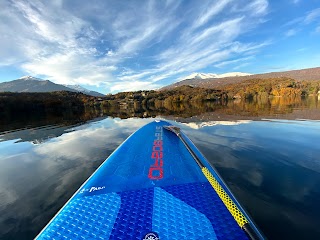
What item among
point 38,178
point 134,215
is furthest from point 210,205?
point 38,178

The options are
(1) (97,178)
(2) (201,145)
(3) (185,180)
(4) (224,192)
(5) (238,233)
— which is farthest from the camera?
(2) (201,145)

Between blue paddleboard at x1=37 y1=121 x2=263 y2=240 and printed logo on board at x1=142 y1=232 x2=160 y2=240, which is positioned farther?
blue paddleboard at x1=37 y1=121 x2=263 y2=240

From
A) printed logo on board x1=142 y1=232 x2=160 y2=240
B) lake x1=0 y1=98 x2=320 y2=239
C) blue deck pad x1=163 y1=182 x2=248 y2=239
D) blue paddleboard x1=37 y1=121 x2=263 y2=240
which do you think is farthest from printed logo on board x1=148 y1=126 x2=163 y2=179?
lake x1=0 y1=98 x2=320 y2=239

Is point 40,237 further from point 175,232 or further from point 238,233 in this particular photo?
point 238,233

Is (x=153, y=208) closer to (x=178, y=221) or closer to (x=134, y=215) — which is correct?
(x=134, y=215)

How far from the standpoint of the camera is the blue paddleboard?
239 cm

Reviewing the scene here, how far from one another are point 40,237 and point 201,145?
7453 millimetres

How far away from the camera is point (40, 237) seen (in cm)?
239

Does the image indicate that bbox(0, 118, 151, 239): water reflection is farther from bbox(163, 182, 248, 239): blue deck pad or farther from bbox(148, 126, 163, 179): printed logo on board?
bbox(163, 182, 248, 239): blue deck pad

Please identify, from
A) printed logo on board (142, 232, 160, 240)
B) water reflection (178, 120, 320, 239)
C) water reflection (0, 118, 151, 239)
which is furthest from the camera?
water reflection (0, 118, 151, 239)

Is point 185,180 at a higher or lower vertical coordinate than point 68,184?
higher

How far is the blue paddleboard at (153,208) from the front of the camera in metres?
2.39

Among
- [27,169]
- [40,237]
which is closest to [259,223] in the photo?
[40,237]

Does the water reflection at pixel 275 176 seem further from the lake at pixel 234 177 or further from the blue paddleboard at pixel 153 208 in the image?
the blue paddleboard at pixel 153 208
